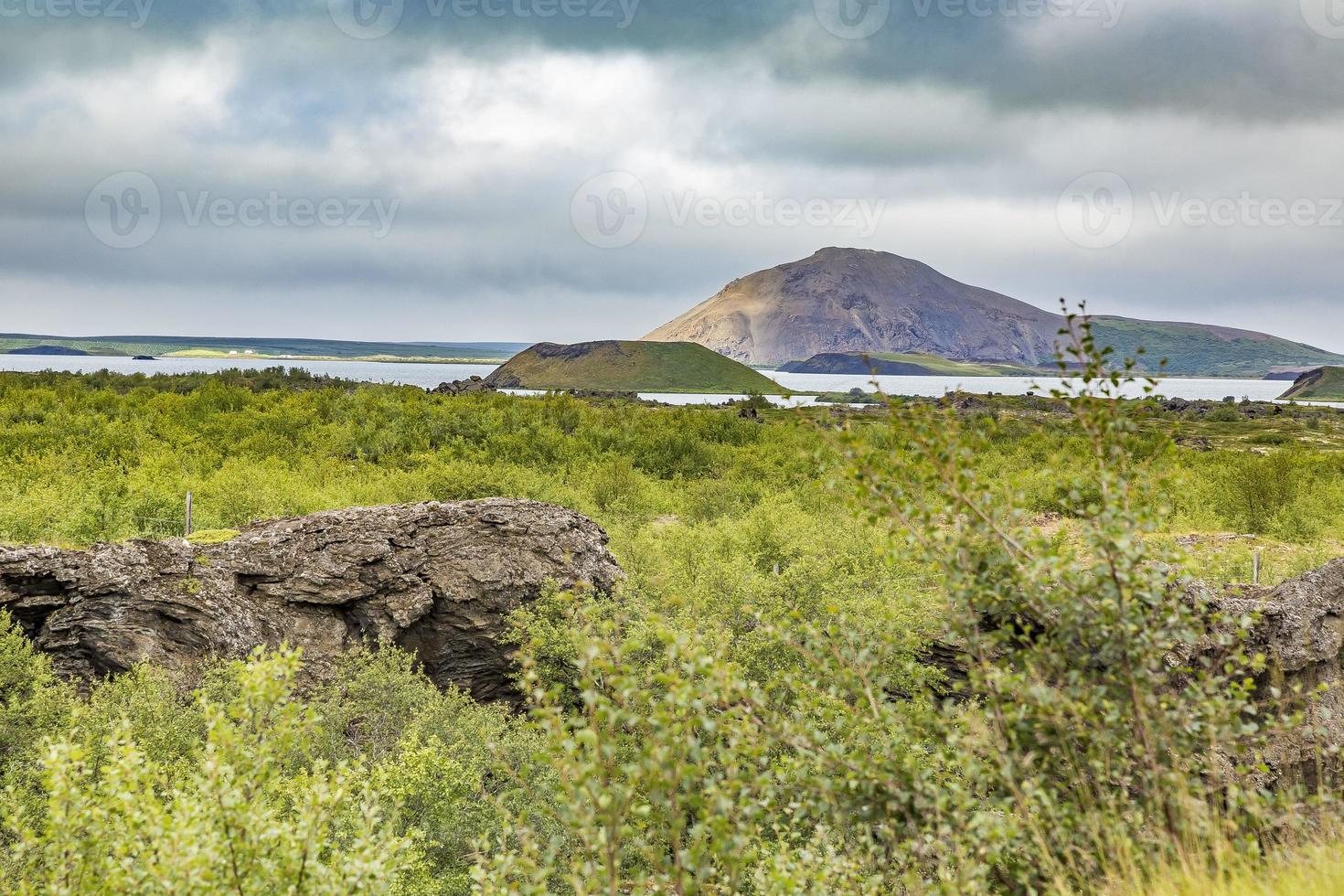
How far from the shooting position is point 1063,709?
16.8 feet

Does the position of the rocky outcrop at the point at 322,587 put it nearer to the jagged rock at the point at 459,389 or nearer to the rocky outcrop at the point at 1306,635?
the rocky outcrop at the point at 1306,635

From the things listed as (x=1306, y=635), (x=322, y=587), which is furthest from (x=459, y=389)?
(x=1306, y=635)

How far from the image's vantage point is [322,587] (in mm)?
18891

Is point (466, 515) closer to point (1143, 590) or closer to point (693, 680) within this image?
point (693, 680)

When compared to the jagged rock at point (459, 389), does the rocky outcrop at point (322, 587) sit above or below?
below

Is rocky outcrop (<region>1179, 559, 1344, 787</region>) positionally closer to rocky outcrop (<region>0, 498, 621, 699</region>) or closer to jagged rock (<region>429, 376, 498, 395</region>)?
rocky outcrop (<region>0, 498, 621, 699</region>)

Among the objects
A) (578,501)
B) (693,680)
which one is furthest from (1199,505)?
(693,680)

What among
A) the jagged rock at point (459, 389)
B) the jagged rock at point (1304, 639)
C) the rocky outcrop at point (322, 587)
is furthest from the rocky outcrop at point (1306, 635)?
the jagged rock at point (459, 389)

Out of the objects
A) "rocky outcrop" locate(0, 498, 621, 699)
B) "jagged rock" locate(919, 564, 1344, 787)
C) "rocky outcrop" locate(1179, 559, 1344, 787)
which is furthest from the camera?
"rocky outcrop" locate(0, 498, 621, 699)

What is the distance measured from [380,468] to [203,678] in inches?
1387

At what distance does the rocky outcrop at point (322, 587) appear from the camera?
1655 centimetres

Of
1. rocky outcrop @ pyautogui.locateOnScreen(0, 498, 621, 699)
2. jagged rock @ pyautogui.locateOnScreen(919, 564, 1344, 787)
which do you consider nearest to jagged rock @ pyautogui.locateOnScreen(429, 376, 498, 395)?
rocky outcrop @ pyautogui.locateOnScreen(0, 498, 621, 699)

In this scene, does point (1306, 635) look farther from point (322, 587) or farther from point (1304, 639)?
point (322, 587)

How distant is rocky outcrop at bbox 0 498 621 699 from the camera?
16.5 m
